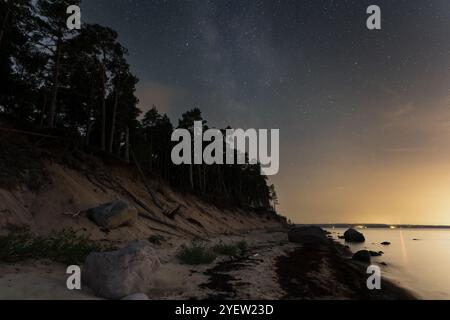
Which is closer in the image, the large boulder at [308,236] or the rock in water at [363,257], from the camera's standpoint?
the rock in water at [363,257]

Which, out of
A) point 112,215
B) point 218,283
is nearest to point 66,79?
point 112,215

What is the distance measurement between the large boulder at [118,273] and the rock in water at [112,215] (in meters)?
7.40

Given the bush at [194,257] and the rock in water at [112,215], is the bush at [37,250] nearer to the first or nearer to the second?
the bush at [194,257]

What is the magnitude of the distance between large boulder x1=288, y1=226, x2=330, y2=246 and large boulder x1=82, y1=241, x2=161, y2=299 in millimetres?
27028

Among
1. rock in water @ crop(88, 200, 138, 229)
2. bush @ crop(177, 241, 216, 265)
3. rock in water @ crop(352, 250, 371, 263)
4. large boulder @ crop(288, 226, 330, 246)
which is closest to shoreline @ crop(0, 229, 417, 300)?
bush @ crop(177, 241, 216, 265)

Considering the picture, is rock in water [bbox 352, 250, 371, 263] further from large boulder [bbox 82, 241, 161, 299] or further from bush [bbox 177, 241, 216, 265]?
large boulder [bbox 82, 241, 161, 299]

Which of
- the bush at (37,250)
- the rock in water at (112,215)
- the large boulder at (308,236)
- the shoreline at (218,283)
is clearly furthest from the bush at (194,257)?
the large boulder at (308,236)

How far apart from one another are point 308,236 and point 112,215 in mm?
23167

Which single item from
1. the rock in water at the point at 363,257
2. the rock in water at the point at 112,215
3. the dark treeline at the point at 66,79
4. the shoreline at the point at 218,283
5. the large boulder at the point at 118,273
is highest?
the dark treeline at the point at 66,79

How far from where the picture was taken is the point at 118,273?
752 centimetres

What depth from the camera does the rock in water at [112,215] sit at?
15.1m

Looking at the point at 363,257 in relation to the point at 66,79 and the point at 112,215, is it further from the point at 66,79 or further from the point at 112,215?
the point at 66,79

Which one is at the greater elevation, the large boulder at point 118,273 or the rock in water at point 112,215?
the rock in water at point 112,215
